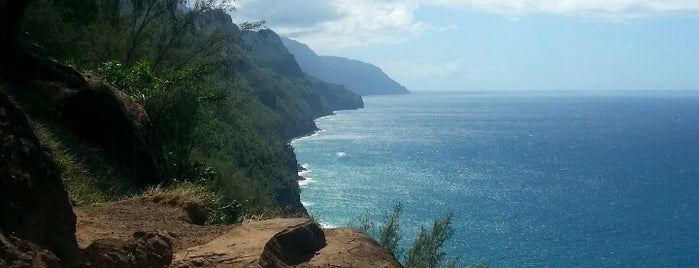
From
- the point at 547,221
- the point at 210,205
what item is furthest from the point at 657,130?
the point at 210,205

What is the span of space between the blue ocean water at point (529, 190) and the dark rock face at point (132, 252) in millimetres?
46344

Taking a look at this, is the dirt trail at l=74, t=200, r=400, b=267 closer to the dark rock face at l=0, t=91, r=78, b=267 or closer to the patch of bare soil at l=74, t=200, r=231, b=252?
the patch of bare soil at l=74, t=200, r=231, b=252

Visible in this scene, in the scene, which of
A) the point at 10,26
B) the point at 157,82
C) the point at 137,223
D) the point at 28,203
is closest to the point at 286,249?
the point at 137,223

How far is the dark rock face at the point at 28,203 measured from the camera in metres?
4.89

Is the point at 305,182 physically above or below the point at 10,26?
below

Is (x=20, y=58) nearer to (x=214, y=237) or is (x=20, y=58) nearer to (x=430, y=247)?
(x=214, y=237)

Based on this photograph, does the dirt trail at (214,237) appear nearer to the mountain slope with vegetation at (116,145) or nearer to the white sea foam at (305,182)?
the mountain slope with vegetation at (116,145)

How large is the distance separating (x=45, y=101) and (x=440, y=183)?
73.9 meters

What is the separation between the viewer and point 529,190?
261 feet

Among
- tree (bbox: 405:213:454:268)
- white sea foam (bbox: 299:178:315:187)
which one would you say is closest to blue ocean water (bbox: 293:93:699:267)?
white sea foam (bbox: 299:178:315:187)

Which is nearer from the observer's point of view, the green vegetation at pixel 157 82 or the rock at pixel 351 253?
the rock at pixel 351 253

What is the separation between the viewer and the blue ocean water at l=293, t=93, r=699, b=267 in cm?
5606

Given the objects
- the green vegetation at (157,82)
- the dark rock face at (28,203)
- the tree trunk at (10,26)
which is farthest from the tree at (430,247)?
the dark rock face at (28,203)

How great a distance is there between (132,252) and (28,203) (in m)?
1.22
